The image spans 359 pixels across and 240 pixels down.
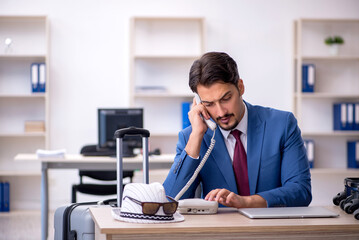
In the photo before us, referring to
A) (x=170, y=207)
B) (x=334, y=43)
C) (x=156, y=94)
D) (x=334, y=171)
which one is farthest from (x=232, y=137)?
(x=334, y=43)

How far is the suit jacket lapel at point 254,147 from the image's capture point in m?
2.12

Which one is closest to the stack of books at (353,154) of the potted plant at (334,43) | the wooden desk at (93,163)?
the potted plant at (334,43)

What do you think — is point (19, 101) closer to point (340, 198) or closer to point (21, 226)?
point (21, 226)

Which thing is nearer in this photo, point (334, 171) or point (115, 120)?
point (115, 120)

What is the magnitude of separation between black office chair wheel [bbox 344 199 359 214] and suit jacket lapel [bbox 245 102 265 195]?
1.32 ft

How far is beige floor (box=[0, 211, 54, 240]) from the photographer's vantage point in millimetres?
4553

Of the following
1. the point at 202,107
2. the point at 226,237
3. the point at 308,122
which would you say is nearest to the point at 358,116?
the point at 308,122

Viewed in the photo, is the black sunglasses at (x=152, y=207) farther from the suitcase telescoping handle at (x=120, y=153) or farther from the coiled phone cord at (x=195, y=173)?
the coiled phone cord at (x=195, y=173)

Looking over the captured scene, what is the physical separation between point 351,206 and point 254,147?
0.48 metres

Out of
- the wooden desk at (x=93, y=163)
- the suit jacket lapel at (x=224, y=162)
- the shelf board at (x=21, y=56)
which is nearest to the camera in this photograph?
the suit jacket lapel at (x=224, y=162)

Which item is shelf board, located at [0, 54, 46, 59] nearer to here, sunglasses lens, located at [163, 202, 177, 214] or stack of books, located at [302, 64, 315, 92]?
stack of books, located at [302, 64, 315, 92]

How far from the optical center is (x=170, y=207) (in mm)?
1603

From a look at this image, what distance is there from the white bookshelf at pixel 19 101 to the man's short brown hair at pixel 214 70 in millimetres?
4054

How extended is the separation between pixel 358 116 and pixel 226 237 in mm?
4762
